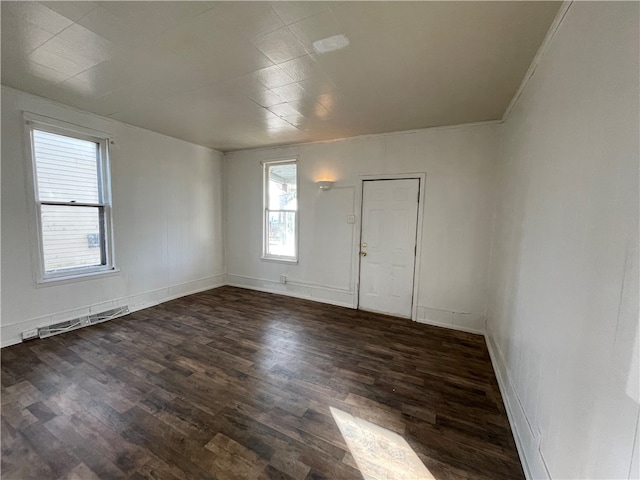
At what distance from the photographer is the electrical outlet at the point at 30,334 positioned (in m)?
2.86

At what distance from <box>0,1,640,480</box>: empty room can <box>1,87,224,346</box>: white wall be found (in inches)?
1.2

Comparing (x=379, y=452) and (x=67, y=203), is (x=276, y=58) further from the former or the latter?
(x=67, y=203)

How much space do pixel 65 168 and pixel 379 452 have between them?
4.45 m

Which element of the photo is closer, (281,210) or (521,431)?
(521,431)

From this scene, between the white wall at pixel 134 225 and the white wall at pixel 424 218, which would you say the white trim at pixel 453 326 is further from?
the white wall at pixel 134 225

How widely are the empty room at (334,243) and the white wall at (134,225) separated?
0.10 feet

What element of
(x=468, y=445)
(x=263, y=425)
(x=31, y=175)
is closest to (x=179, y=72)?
(x=31, y=175)

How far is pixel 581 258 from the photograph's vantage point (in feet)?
3.67

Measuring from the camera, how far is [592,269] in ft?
3.38

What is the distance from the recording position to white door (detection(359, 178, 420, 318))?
3754 mm

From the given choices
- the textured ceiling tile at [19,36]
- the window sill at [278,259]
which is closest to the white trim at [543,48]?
the textured ceiling tile at [19,36]

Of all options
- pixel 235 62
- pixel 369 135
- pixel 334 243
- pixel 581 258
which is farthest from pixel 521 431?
pixel 369 135

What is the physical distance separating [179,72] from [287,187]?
8.52 ft

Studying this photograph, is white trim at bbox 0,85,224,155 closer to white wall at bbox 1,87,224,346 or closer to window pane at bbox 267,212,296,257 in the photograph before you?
white wall at bbox 1,87,224,346
